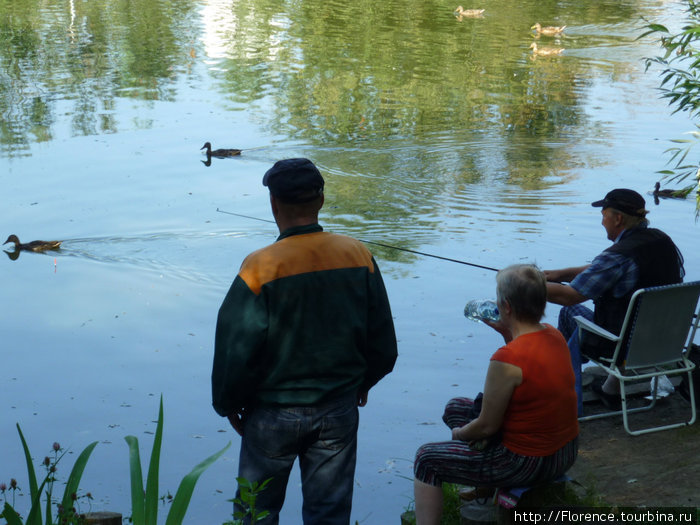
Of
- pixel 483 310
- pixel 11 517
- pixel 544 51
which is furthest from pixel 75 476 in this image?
pixel 544 51

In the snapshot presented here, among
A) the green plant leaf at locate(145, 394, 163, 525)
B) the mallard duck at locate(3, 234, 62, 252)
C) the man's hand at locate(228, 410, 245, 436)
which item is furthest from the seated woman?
the mallard duck at locate(3, 234, 62, 252)

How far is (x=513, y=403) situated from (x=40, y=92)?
1406cm

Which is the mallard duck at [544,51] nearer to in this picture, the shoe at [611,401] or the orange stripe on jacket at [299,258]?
the shoe at [611,401]

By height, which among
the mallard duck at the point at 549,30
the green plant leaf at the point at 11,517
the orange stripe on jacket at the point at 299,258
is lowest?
the green plant leaf at the point at 11,517

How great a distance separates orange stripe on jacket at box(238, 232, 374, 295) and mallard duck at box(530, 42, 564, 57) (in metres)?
18.4

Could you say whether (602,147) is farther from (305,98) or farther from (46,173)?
(46,173)

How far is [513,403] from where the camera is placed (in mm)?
3320

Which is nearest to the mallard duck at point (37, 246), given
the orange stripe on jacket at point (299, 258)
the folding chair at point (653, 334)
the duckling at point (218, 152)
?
the duckling at point (218, 152)

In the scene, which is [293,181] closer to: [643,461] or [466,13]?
[643,461]

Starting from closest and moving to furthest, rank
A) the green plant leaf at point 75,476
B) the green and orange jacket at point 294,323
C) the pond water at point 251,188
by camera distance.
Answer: the green plant leaf at point 75,476
the green and orange jacket at point 294,323
the pond water at point 251,188

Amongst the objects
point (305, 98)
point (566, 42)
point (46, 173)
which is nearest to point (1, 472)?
point (46, 173)

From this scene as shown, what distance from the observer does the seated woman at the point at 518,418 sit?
129 inches

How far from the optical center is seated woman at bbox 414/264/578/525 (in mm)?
3289

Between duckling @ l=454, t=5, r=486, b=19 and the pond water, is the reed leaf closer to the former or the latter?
the pond water
